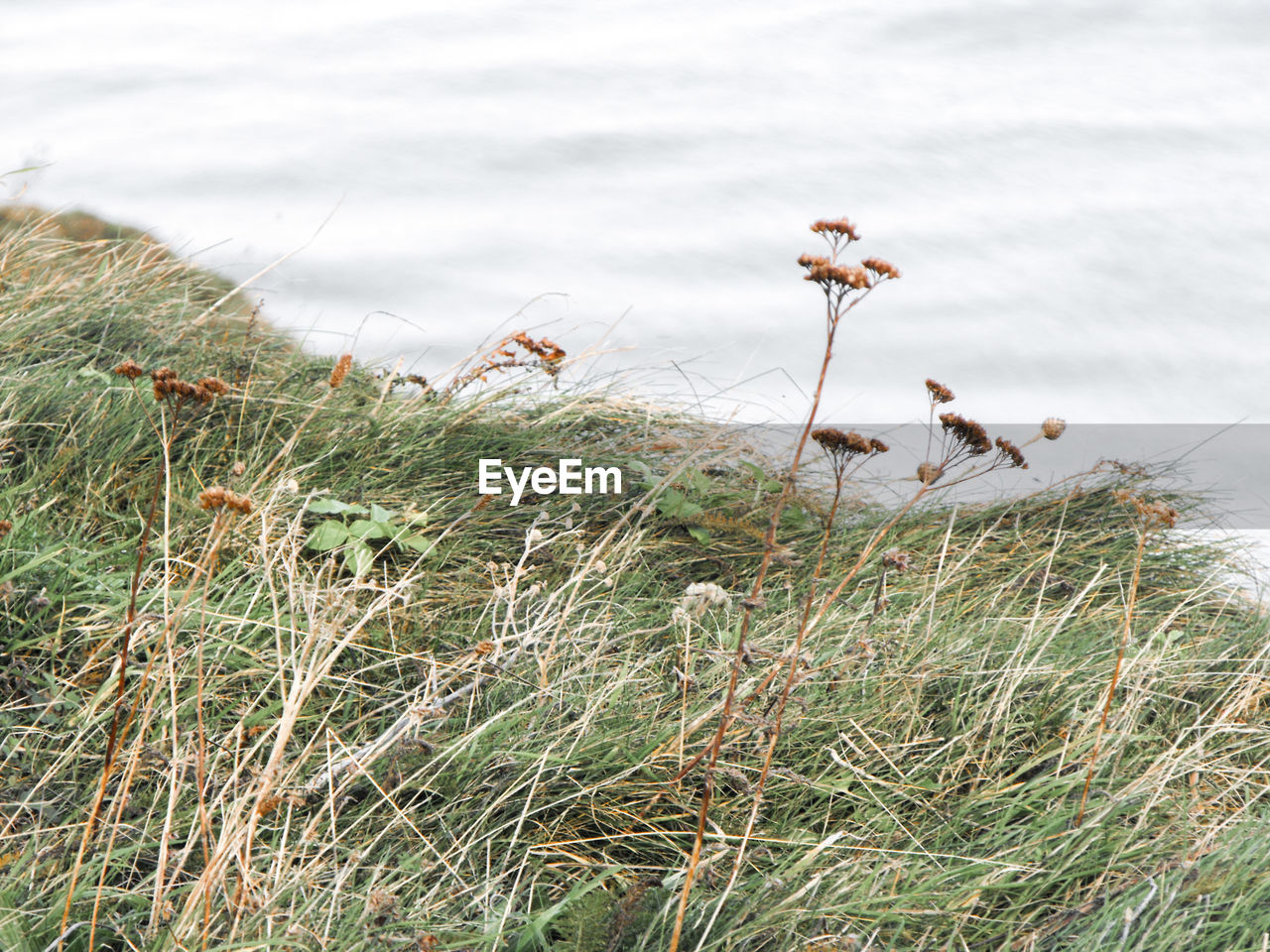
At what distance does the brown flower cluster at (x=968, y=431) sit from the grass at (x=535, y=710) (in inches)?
17.6

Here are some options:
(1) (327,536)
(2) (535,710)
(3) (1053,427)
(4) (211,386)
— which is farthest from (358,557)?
(3) (1053,427)

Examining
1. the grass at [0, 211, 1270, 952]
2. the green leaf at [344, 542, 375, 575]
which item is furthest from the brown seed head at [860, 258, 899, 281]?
the green leaf at [344, 542, 375, 575]

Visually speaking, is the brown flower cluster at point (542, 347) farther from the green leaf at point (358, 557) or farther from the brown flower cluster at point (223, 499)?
the brown flower cluster at point (223, 499)

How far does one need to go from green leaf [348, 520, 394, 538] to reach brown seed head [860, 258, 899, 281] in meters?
1.46

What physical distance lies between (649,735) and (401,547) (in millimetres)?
880

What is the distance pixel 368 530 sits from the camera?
2.65 metres

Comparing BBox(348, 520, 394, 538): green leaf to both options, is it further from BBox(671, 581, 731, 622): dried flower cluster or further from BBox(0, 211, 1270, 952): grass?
BBox(671, 581, 731, 622): dried flower cluster

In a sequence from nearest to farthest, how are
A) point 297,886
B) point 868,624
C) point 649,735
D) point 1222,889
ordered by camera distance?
point 297,886
point 1222,889
point 649,735
point 868,624

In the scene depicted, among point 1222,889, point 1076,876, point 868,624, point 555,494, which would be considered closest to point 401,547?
point 555,494

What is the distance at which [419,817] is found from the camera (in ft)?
6.29

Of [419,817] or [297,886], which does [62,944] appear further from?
[419,817]

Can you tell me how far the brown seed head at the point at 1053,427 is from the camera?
7.16 feet

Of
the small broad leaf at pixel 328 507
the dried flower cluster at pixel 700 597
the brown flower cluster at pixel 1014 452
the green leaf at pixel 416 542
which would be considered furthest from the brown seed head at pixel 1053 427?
the small broad leaf at pixel 328 507

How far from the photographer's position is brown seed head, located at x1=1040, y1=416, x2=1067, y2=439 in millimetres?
2184
